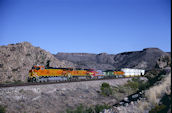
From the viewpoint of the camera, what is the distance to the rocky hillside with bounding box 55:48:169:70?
393ft

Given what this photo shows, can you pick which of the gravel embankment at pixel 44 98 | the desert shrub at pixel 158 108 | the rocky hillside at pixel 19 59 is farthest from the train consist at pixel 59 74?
the desert shrub at pixel 158 108

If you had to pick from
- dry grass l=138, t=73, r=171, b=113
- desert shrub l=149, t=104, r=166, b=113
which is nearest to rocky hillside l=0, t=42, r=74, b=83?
dry grass l=138, t=73, r=171, b=113

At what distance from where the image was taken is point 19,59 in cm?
5931

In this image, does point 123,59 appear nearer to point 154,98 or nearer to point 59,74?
point 59,74

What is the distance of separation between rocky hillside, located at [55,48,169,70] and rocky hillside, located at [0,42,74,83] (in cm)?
3559

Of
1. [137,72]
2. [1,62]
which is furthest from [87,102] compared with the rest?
[137,72]

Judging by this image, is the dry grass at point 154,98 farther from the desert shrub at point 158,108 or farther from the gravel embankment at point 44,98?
the gravel embankment at point 44,98

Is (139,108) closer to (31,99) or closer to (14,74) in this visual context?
(31,99)

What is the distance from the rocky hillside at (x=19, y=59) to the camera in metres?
52.4

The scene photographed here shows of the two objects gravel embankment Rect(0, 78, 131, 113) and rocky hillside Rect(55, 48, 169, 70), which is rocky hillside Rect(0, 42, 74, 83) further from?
rocky hillside Rect(55, 48, 169, 70)

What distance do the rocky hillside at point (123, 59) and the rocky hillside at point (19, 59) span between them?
35.6 m

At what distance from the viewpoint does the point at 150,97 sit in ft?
44.1

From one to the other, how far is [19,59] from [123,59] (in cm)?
10403

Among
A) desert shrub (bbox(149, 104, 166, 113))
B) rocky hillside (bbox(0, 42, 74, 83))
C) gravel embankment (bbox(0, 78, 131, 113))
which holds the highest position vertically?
rocky hillside (bbox(0, 42, 74, 83))
